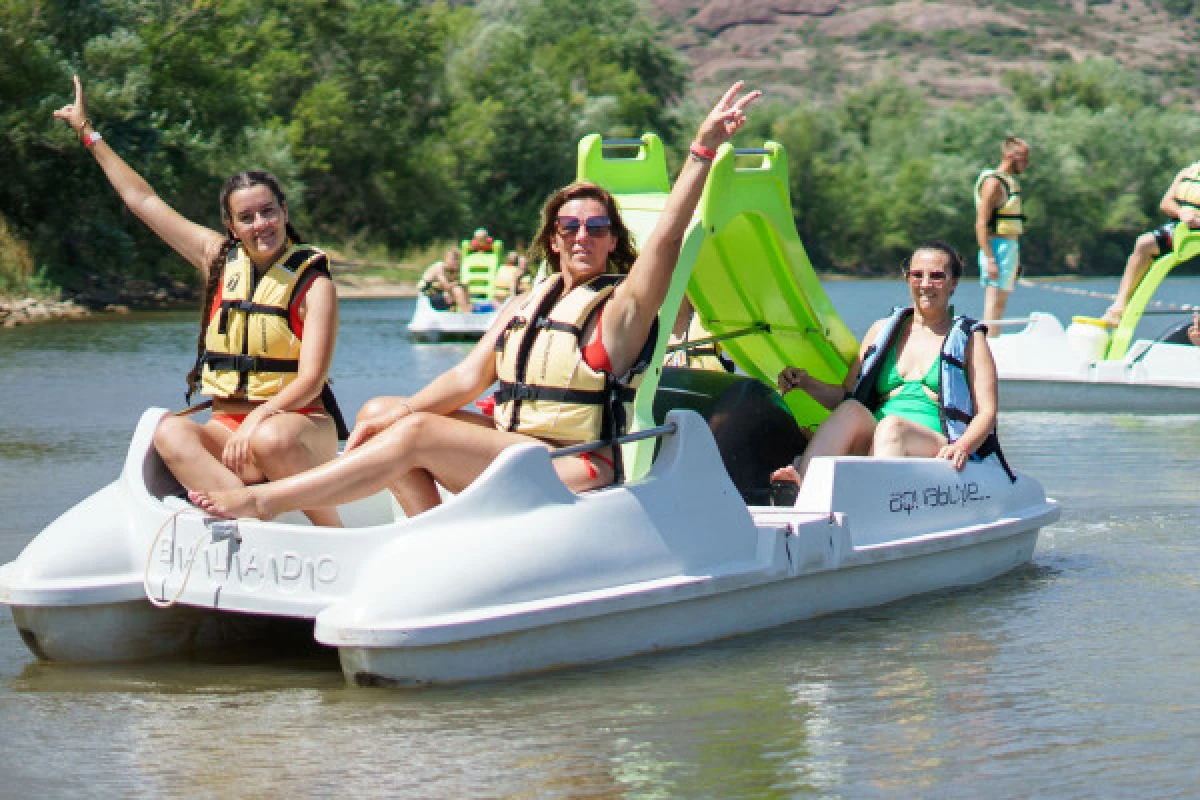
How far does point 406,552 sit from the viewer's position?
221 inches

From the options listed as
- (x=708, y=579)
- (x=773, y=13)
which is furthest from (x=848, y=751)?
(x=773, y=13)

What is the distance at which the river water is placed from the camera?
4.99m

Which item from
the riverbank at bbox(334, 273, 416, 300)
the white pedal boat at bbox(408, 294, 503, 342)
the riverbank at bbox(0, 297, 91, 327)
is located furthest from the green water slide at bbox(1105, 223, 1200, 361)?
the riverbank at bbox(334, 273, 416, 300)

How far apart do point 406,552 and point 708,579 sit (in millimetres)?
1154

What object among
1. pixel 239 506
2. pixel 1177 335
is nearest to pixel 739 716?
pixel 239 506

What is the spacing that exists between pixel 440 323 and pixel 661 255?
65.9ft

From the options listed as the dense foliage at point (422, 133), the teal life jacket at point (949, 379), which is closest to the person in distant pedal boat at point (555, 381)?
the teal life jacket at point (949, 379)

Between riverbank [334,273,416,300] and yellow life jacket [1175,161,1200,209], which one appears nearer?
yellow life jacket [1175,161,1200,209]

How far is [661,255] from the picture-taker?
6.13m

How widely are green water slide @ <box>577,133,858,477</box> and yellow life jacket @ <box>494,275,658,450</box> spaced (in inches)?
4.8

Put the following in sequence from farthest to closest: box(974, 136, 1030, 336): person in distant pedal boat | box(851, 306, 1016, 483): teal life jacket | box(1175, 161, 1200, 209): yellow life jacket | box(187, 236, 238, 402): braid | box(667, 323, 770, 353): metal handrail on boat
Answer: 1. box(974, 136, 1030, 336): person in distant pedal boat
2. box(1175, 161, 1200, 209): yellow life jacket
3. box(667, 323, 770, 353): metal handrail on boat
4. box(851, 306, 1016, 483): teal life jacket
5. box(187, 236, 238, 402): braid

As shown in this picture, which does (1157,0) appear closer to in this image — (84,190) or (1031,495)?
(84,190)

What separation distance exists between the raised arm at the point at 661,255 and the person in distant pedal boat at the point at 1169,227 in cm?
A: 982

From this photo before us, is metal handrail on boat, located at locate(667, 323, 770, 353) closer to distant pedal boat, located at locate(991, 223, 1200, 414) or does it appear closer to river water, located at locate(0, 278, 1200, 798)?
river water, located at locate(0, 278, 1200, 798)
